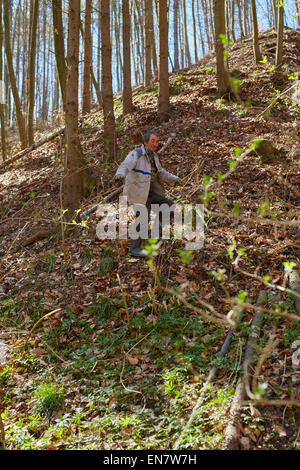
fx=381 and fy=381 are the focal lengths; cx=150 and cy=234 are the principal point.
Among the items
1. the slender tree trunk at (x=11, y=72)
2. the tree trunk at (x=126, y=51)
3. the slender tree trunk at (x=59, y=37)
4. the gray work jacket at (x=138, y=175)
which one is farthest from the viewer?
the slender tree trunk at (x=11, y=72)

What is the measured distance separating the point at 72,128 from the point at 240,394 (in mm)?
5348

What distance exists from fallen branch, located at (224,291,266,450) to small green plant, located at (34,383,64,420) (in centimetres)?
180

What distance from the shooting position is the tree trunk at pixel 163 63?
9.41 meters

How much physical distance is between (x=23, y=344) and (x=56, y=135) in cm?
868

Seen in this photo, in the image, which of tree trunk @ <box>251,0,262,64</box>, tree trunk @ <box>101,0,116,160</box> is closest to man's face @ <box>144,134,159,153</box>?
tree trunk @ <box>101,0,116,160</box>

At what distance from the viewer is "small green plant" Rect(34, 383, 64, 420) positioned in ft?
13.0

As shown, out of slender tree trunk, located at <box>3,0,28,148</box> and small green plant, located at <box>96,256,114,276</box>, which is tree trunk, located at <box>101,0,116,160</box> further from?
slender tree trunk, located at <box>3,0,28,148</box>

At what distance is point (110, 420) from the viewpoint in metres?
3.66

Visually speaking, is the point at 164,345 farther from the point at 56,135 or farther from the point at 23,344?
the point at 56,135

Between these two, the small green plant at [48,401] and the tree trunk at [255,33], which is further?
the tree trunk at [255,33]

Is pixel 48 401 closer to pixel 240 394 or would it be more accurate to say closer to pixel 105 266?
pixel 240 394

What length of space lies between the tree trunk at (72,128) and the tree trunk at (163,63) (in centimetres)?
320

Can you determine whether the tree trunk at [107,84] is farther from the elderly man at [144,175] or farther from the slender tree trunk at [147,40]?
the slender tree trunk at [147,40]

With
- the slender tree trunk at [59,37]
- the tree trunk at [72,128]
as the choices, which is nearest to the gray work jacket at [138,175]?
the tree trunk at [72,128]
